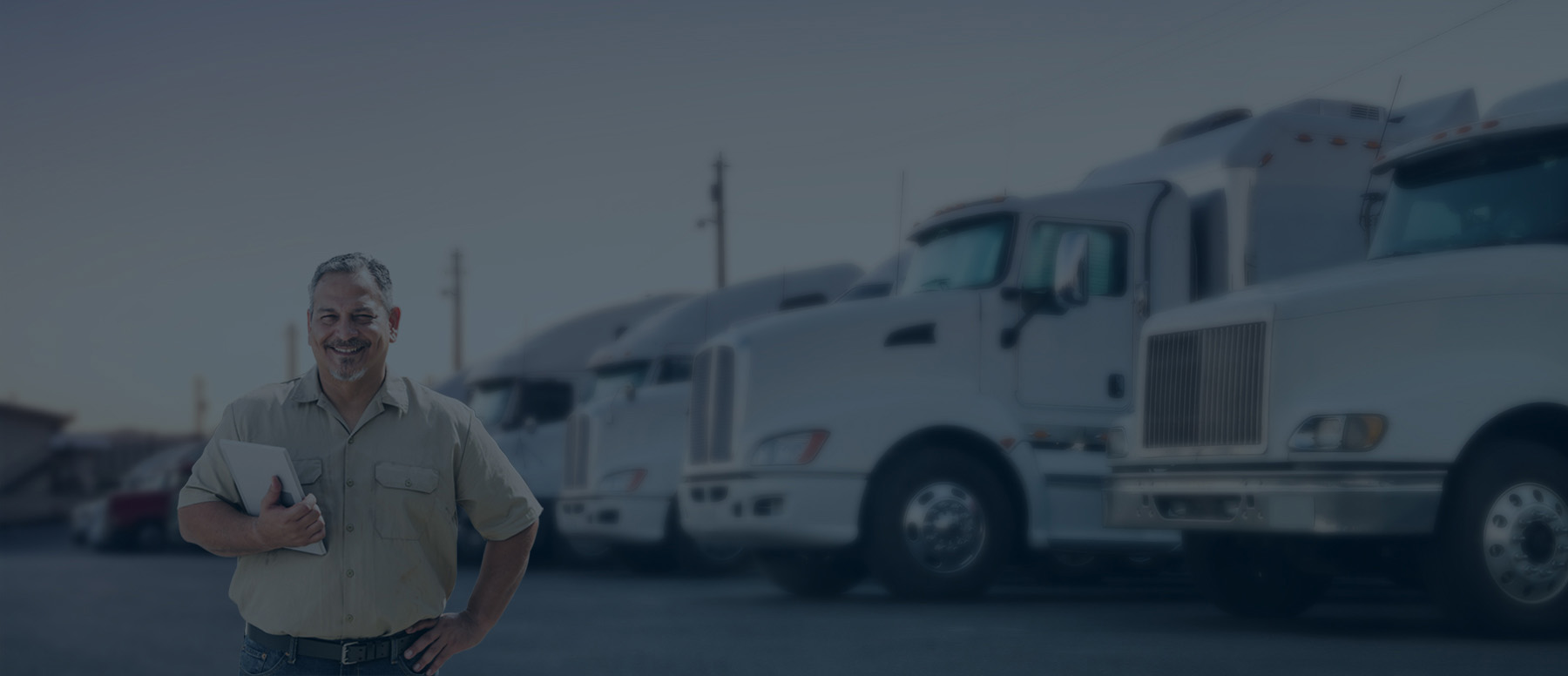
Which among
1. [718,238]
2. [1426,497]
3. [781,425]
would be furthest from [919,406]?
[718,238]

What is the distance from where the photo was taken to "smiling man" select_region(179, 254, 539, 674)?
3.05m

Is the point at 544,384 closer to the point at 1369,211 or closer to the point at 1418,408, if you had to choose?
the point at 1369,211

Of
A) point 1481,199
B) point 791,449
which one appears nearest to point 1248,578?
point 1481,199

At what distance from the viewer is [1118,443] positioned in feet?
30.6

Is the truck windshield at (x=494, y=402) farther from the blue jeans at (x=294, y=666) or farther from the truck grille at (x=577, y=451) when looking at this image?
the blue jeans at (x=294, y=666)

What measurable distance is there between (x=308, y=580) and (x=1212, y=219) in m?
8.80

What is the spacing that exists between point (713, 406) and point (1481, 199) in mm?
5324

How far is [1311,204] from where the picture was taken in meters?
10.6

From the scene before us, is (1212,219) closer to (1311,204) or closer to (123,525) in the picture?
(1311,204)

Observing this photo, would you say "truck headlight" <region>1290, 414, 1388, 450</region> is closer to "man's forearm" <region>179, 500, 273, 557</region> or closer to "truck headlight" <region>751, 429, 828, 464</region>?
"truck headlight" <region>751, 429, 828, 464</region>

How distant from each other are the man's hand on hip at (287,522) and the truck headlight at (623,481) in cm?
1231

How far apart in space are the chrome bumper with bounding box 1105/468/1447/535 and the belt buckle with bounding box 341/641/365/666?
5733 mm

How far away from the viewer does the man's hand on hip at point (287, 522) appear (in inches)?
Answer: 114

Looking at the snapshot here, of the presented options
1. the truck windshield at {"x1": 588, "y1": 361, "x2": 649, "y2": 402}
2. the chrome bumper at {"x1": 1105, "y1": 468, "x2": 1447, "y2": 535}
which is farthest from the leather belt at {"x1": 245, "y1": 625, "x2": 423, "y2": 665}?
the truck windshield at {"x1": 588, "y1": 361, "x2": 649, "y2": 402}
